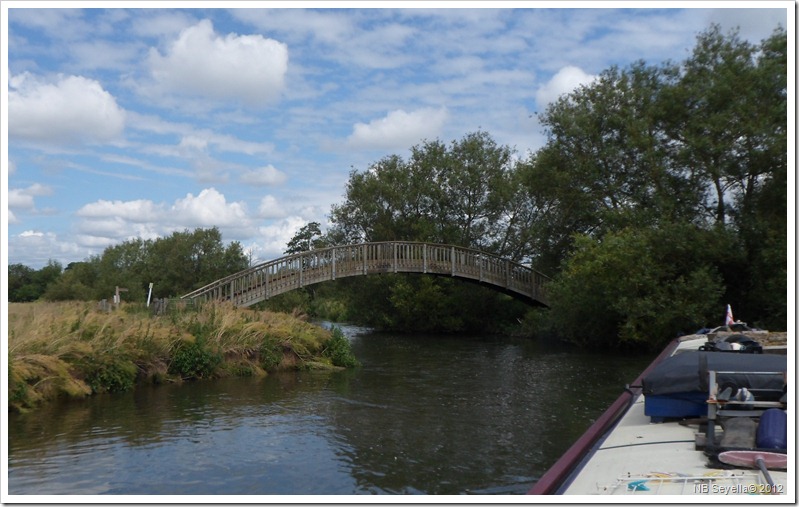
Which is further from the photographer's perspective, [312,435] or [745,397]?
[312,435]

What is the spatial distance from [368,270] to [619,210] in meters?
9.22

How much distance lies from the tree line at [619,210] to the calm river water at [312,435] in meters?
6.15

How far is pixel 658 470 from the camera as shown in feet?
19.7

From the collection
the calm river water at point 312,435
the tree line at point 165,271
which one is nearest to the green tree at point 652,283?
the calm river water at point 312,435

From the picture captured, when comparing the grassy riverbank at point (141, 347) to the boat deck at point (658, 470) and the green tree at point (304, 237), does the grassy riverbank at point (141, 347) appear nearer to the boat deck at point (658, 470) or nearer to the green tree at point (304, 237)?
the boat deck at point (658, 470)

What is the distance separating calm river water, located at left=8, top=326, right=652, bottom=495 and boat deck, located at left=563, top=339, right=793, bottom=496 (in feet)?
5.63

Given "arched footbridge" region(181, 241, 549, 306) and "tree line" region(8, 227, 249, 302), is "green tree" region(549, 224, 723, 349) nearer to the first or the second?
"arched footbridge" region(181, 241, 549, 306)

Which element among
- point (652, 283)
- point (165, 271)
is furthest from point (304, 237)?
point (652, 283)

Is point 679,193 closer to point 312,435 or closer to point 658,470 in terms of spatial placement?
point 312,435

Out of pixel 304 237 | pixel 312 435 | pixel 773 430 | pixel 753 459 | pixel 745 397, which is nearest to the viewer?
pixel 753 459

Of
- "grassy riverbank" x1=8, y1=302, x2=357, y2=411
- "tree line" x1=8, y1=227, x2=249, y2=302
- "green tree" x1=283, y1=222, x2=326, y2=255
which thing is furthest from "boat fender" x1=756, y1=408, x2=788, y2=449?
"green tree" x1=283, y1=222, x2=326, y2=255

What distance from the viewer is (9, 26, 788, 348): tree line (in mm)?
21938

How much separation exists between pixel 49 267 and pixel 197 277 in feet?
25.4

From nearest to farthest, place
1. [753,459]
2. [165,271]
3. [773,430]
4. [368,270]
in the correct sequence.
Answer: [753,459] → [773,430] → [368,270] → [165,271]
